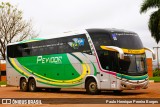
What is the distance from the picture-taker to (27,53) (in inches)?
1075

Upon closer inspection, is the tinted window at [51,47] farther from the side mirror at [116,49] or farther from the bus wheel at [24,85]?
the bus wheel at [24,85]

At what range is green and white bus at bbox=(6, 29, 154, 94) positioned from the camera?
67.8 feet

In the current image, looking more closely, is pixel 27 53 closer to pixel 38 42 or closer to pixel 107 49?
pixel 38 42

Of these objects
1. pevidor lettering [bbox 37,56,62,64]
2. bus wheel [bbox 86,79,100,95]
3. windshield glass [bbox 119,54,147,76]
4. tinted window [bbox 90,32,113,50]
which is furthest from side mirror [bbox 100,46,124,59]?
pevidor lettering [bbox 37,56,62,64]

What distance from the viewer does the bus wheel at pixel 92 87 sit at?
855 inches

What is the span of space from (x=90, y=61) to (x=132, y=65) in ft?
7.94

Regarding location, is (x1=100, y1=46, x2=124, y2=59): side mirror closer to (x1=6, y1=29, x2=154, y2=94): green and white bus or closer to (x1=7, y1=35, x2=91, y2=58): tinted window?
(x1=6, y1=29, x2=154, y2=94): green and white bus

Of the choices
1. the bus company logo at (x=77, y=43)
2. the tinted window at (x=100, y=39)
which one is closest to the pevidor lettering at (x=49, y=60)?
the bus company logo at (x=77, y=43)

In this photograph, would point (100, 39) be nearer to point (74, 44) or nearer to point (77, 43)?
point (77, 43)

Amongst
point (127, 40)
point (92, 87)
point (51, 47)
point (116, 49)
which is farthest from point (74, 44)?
point (116, 49)

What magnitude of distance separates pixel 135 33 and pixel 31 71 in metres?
8.37

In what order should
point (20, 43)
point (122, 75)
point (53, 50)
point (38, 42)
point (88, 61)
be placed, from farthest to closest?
1. point (20, 43)
2. point (38, 42)
3. point (53, 50)
4. point (88, 61)
5. point (122, 75)

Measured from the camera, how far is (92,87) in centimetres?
2202

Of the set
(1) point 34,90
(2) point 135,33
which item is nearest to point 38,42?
(1) point 34,90
